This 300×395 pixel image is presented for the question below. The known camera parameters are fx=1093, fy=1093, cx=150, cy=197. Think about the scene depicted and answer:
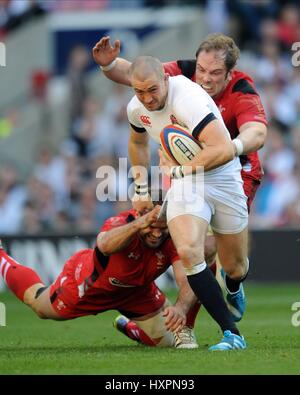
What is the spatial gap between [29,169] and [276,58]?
458 centimetres

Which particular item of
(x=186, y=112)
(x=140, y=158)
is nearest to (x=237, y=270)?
(x=140, y=158)

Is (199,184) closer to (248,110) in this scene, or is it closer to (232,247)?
(232,247)

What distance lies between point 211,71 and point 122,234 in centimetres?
158

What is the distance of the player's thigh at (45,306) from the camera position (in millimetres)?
8867

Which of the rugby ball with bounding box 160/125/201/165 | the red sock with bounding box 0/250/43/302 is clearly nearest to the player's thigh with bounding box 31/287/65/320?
the red sock with bounding box 0/250/43/302

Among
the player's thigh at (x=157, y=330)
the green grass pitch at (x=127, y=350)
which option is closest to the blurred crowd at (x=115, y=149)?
the green grass pitch at (x=127, y=350)

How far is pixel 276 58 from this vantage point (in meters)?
17.5

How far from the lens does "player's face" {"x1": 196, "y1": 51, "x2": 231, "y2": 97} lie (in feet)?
28.6

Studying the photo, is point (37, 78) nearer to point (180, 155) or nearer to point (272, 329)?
point (272, 329)

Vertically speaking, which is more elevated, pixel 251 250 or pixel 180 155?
pixel 180 155

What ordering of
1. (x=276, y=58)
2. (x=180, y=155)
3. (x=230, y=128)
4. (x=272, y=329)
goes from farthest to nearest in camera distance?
(x=276, y=58) < (x=272, y=329) < (x=230, y=128) < (x=180, y=155)

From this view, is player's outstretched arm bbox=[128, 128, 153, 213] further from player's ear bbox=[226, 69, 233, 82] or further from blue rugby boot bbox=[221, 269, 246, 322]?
blue rugby boot bbox=[221, 269, 246, 322]
